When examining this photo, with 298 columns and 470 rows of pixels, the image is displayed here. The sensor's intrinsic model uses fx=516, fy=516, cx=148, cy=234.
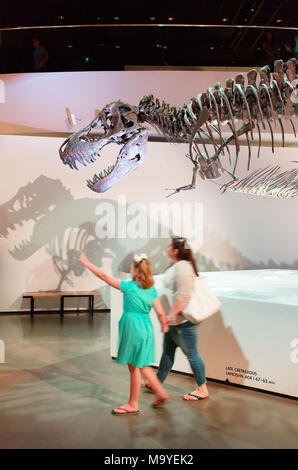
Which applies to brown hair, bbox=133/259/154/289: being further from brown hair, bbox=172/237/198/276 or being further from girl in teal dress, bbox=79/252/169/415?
brown hair, bbox=172/237/198/276

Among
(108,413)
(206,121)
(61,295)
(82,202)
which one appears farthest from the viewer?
(82,202)

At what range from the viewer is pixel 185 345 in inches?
174

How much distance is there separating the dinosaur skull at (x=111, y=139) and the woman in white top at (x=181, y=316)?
2.06 m

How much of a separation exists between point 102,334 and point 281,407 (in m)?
3.51

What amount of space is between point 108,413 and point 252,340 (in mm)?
1523

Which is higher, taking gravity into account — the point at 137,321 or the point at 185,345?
the point at 137,321

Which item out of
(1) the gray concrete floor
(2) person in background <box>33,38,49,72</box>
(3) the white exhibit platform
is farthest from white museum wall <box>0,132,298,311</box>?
(3) the white exhibit platform

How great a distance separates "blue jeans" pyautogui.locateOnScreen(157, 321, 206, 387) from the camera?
4414 mm

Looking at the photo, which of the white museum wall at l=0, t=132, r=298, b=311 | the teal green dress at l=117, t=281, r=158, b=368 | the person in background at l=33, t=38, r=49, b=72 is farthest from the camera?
the white museum wall at l=0, t=132, r=298, b=311

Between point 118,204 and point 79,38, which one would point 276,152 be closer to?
point 118,204

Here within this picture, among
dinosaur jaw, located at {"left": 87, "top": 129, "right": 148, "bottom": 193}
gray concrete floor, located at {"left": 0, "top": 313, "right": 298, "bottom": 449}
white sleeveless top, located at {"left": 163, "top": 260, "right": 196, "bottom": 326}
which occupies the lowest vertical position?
gray concrete floor, located at {"left": 0, "top": 313, "right": 298, "bottom": 449}

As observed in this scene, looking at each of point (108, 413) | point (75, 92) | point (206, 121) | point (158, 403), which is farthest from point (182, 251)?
point (75, 92)

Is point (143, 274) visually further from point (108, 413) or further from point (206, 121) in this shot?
point (206, 121)

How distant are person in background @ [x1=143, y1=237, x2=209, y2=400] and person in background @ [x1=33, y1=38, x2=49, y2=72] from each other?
539cm
